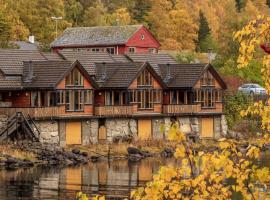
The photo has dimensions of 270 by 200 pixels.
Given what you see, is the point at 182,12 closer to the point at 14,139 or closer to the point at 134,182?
the point at 14,139

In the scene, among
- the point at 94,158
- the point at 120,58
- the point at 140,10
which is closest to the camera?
the point at 94,158

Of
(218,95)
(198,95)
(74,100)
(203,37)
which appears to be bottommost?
(74,100)

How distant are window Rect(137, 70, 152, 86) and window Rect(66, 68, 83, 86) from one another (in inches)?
217

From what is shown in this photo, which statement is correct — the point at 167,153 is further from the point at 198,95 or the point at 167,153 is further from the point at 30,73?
the point at 30,73

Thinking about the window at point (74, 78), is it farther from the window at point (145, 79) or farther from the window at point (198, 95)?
the window at point (198, 95)

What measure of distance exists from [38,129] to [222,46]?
46.6 m

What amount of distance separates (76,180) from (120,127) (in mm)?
20030

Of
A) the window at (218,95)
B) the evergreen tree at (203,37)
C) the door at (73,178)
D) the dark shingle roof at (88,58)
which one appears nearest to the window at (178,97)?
the window at (218,95)

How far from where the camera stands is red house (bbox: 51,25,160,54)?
89.4 meters

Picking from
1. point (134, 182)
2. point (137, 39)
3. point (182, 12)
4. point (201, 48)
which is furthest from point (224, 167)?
point (201, 48)

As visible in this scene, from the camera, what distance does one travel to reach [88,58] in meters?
70.1

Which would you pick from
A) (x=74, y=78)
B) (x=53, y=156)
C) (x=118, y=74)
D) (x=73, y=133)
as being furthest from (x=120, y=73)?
(x=53, y=156)

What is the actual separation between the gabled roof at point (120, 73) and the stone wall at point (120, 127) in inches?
97.3

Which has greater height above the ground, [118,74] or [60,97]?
[118,74]
